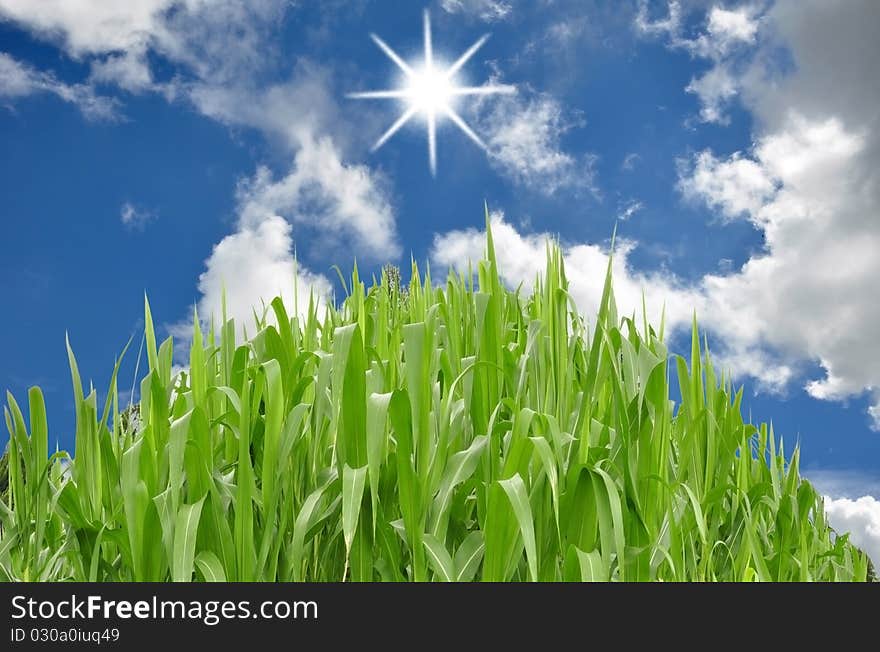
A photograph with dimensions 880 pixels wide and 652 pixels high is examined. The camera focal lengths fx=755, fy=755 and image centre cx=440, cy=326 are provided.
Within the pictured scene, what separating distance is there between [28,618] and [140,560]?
23cm

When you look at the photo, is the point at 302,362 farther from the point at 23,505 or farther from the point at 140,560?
the point at 23,505

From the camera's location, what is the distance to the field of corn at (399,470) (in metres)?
1.53

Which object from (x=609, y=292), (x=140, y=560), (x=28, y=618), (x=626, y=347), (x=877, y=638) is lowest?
(x=877, y=638)

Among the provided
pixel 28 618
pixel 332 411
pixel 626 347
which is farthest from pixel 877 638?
pixel 28 618

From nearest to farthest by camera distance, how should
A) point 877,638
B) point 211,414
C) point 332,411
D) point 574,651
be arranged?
point 574,651 → point 877,638 → point 332,411 → point 211,414

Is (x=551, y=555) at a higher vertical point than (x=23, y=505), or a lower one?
lower

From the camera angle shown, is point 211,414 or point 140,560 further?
point 211,414

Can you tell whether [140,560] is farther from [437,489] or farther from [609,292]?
[609,292]

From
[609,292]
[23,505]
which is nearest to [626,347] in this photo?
[609,292]

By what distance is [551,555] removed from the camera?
5.30 feet

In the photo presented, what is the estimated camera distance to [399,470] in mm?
1481

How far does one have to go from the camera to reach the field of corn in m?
1.53

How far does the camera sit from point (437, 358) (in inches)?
73.6

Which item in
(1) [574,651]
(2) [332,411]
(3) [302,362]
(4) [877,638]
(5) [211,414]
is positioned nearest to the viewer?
(1) [574,651]
